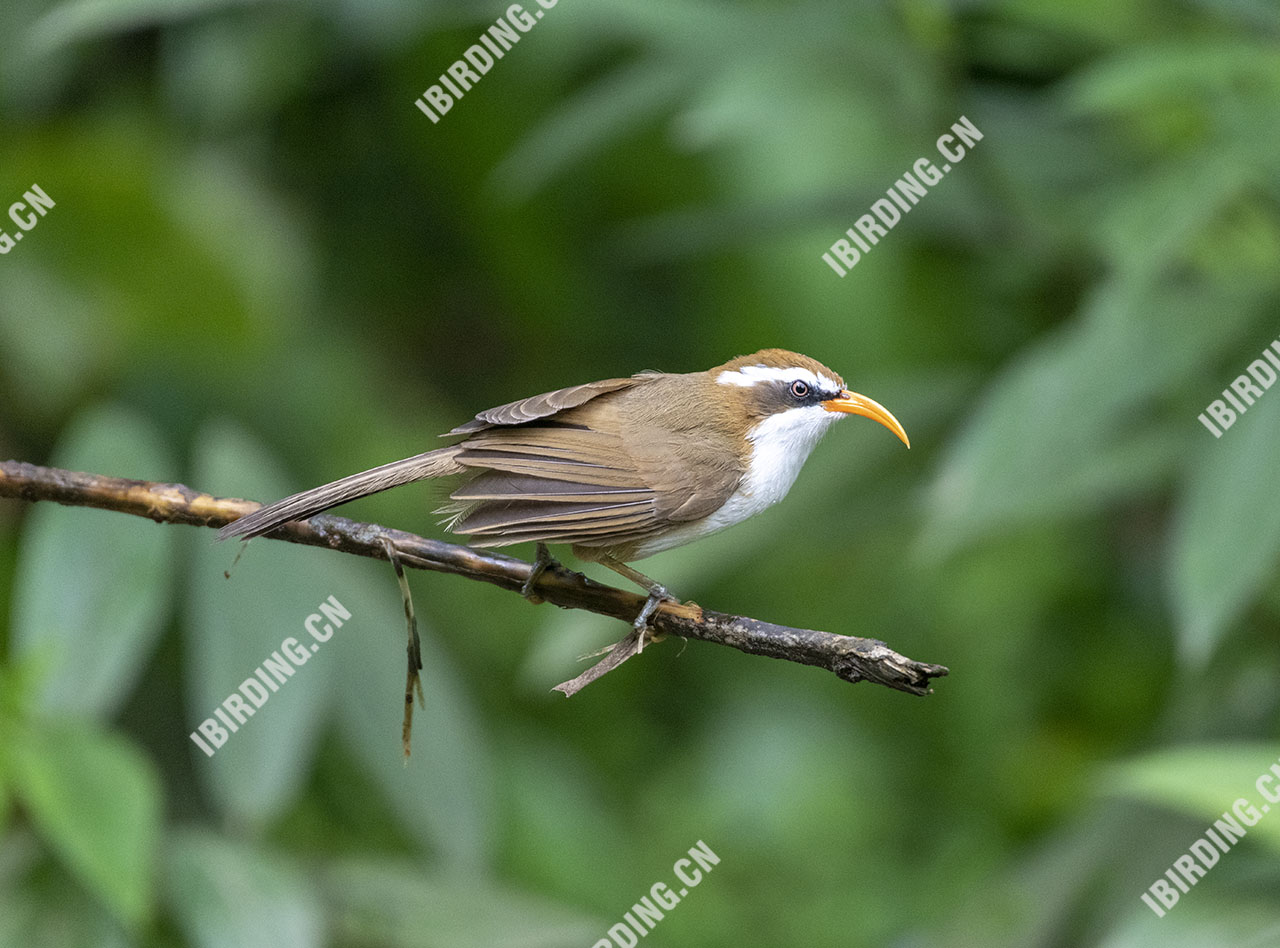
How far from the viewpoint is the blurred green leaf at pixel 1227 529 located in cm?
275

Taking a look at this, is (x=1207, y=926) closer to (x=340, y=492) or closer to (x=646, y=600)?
(x=646, y=600)

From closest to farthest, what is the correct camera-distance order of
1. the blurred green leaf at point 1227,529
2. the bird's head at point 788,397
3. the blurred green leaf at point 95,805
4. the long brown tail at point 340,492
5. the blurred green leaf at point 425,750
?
the long brown tail at point 340,492
the bird's head at point 788,397
the blurred green leaf at point 95,805
the blurred green leaf at point 1227,529
the blurred green leaf at point 425,750

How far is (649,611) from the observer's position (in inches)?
68.4

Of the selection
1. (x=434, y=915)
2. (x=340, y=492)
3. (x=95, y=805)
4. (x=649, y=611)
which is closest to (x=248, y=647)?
(x=95, y=805)

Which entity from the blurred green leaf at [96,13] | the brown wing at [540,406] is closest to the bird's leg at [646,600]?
the brown wing at [540,406]

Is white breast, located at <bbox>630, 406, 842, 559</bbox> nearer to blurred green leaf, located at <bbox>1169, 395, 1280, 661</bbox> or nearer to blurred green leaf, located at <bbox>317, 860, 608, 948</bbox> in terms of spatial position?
blurred green leaf, located at <bbox>1169, 395, 1280, 661</bbox>

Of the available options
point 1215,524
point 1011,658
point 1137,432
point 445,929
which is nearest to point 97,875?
point 445,929

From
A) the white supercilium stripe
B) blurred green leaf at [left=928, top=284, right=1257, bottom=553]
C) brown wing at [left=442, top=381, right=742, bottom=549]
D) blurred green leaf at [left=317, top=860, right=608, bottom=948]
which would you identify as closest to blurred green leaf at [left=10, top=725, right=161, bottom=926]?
blurred green leaf at [left=317, top=860, right=608, bottom=948]

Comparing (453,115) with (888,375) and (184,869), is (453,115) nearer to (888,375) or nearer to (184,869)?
(888,375)

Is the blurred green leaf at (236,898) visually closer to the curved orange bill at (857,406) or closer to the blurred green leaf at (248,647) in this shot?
the blurred green leaf at (248,647)

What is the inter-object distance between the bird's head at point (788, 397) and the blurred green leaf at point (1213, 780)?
1.32m

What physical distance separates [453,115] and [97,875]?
3332 mm

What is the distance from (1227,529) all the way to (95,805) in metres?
2.58

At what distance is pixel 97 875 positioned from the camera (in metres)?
2.50
